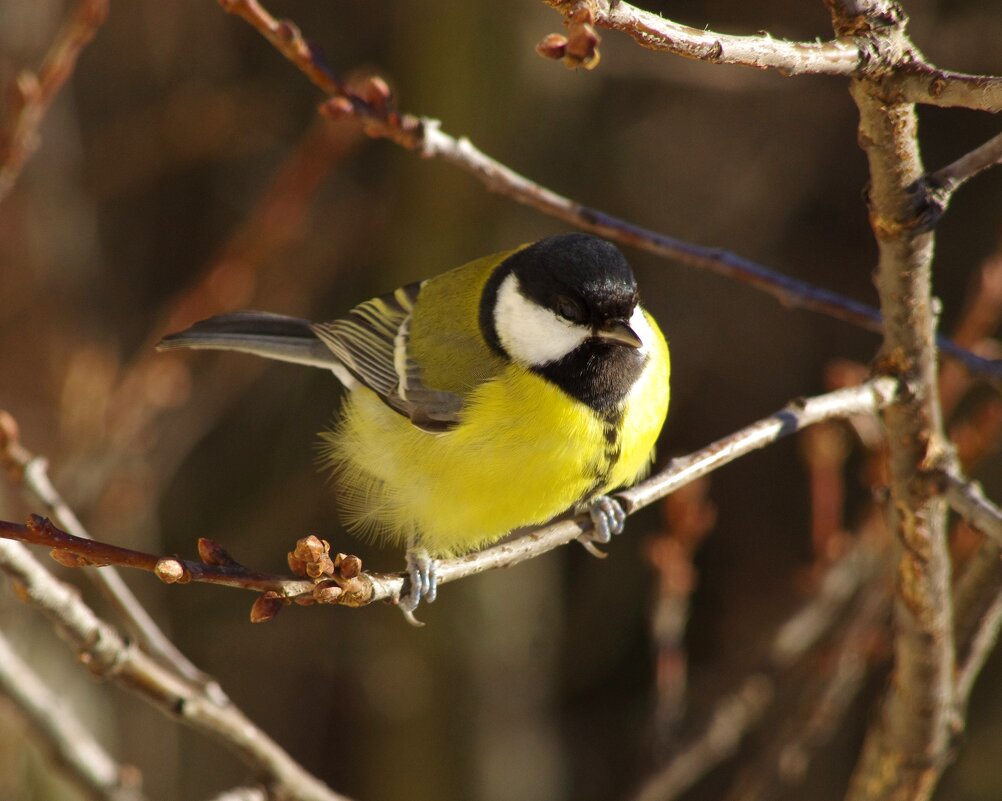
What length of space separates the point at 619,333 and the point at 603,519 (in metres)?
0.43

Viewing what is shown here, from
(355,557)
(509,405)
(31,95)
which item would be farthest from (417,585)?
(31,95)

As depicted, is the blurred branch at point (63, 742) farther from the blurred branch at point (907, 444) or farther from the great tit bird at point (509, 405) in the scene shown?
the blurred branch at point (907, 444)

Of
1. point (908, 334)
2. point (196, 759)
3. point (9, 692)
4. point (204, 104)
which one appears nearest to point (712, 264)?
point (908, 334)

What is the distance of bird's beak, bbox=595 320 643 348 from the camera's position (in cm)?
244

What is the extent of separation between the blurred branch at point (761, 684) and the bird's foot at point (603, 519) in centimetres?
58

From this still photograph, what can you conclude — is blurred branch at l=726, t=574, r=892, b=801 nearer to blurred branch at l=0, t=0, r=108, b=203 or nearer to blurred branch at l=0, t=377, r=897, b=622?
blurred branch at l=0, t=377, r=897, b=622

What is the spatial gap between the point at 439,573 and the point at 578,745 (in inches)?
148

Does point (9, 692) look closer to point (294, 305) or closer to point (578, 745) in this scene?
point (294, 305)

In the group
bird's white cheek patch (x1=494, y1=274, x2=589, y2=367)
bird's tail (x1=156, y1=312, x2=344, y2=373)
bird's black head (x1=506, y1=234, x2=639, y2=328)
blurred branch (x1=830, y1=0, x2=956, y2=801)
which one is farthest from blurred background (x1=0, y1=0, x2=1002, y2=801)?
blurred branch (x1=830, y1=0, x2=956, y2=801)

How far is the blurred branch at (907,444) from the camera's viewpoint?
5.42ft

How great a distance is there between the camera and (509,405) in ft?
8.32

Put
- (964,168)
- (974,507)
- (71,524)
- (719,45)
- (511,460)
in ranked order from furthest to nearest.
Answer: (511,460), (71,524), (974,507), (964,168), (719,45)

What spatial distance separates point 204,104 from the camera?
4664mm

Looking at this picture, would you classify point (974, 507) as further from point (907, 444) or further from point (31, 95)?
point (31, 95)
